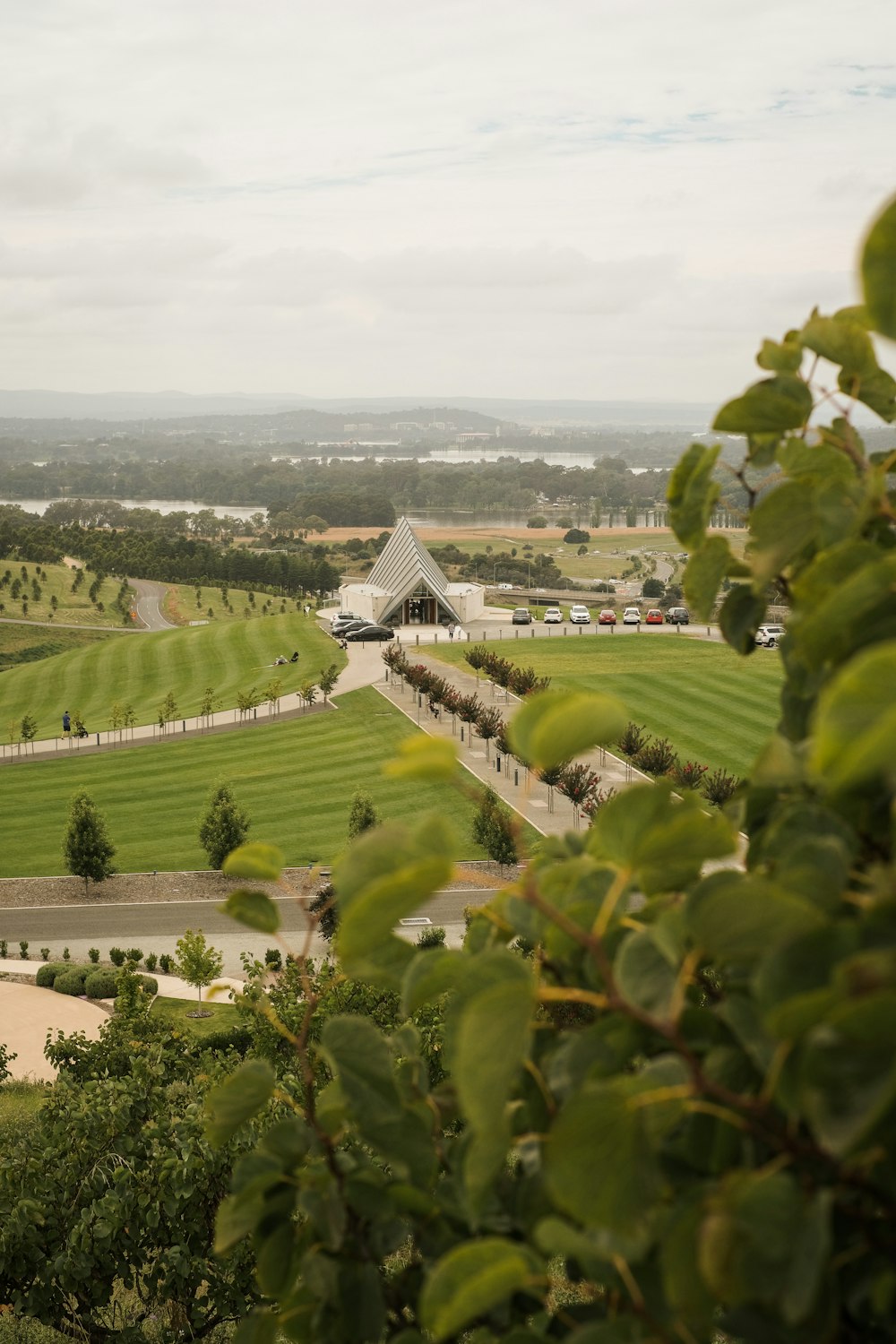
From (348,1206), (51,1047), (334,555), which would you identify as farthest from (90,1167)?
(334,555)

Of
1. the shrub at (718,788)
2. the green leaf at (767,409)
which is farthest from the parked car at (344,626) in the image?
the green leaf at (767,409)

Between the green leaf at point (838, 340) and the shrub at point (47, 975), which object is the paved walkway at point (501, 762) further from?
the green leaf at point (838, 340)

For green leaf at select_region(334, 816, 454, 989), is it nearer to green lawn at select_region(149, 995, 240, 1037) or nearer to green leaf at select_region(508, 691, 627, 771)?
green leaf at select_region(508, 691, 627, 771)

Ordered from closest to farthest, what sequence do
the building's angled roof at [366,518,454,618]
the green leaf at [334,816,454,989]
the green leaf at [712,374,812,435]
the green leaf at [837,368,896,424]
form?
the green leaf at [334,816,454,989] → the green leaf at [712,374,812,435] → the green leaf at [837,368,896,424] → the building's angled roof at [366,518,454,618]

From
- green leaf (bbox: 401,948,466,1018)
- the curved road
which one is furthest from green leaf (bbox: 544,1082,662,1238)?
the curved road

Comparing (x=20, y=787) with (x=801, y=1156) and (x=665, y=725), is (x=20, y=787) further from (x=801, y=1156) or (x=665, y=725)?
(x=801, y=1156)
